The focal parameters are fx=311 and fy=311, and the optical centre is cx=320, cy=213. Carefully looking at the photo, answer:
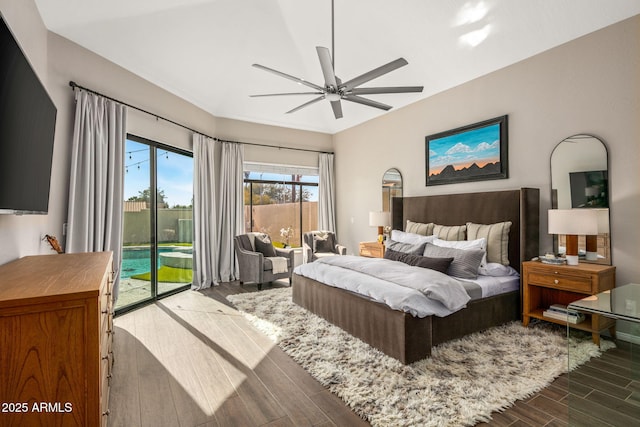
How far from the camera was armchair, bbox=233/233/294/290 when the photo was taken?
5151mm

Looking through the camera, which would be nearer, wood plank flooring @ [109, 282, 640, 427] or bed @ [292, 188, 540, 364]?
wood plank flooring @ [109, 282, 640, 427]

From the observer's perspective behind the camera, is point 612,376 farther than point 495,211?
No

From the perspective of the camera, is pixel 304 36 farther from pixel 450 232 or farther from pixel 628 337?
pixel 628 337

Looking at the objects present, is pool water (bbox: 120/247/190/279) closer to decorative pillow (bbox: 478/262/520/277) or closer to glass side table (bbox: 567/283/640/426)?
decorative pillow (bbox: 478/262/520/277)

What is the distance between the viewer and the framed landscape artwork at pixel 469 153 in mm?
4133

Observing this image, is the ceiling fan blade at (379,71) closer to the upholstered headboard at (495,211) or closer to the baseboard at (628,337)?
the upholstered headboard at (495,211)

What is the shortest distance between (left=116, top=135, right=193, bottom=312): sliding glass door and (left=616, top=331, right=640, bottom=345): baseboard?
4851 mm

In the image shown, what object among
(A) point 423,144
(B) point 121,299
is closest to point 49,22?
(B) point 121,299

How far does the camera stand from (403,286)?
286 centimetres

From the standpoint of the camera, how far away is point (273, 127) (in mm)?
6609

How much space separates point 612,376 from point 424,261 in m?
1.81

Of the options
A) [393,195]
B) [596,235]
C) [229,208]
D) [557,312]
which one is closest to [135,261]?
[229,208]

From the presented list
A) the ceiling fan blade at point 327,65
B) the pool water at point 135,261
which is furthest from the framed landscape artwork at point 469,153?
the pool water at point 135,261

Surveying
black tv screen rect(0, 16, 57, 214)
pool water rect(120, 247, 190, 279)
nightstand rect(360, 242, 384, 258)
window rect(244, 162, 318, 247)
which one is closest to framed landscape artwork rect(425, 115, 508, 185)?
nightstand rect(360, 242, 384, 258)
